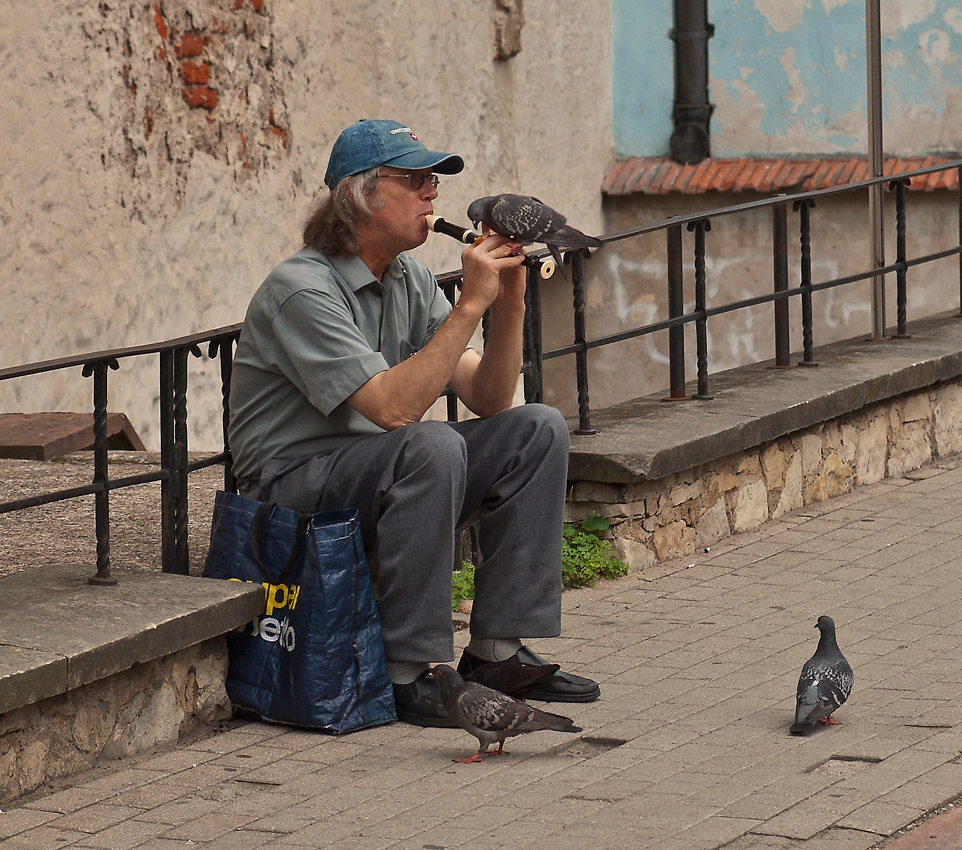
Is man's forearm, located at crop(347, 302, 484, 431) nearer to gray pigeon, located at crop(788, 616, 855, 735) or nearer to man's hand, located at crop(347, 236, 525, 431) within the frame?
man's hand, located at crop(347, 236, 525, 431)

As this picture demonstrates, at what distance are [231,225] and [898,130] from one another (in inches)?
220

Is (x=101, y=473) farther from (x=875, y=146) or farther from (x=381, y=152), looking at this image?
(x=875, y=146)

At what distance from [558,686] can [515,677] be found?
0.83 ft

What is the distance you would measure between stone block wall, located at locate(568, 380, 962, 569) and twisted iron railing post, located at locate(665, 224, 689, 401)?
52 cm

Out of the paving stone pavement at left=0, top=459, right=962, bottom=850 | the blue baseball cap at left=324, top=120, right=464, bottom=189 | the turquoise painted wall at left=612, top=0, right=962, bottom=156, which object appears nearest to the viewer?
the paving stone pavement at left=0, top=459, right=962, bottom=850

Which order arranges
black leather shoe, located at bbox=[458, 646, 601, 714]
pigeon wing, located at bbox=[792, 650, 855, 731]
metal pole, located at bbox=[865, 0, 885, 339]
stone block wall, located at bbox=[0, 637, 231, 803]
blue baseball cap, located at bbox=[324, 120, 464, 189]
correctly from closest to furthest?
1. stone block wall, located at bbox=[0, 637, 231, 803]
2. pigeon wing, located at bbox=[792, 650, 855, 731]
3. blue baseball cap, located at bbox=[324, 120, 464, 189]
4. black leather shoe, located at bbox=[458, 646, 601, 714]
5. metal pole, located at bbox=[865, 0, 885, 339]

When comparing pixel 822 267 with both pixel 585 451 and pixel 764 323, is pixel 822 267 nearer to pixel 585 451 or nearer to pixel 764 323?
pixel 764 323

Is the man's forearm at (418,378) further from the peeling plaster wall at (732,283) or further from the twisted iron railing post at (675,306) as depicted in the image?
the peeling plaster wall at (732,283)

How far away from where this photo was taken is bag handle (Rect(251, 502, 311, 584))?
4345 millimetres

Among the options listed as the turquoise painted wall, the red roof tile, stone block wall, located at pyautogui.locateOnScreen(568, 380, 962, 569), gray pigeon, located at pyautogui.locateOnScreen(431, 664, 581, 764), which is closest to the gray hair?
gray pigeon, located at pyautogui.locateOnScreen(431, 664, 581, 764)

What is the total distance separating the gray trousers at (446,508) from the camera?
4312 millimetres

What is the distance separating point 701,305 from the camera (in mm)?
6844

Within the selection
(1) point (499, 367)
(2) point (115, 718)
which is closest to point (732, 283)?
(1) point (499, 367)

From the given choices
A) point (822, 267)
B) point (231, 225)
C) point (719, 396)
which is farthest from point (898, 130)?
point (719, 396)
